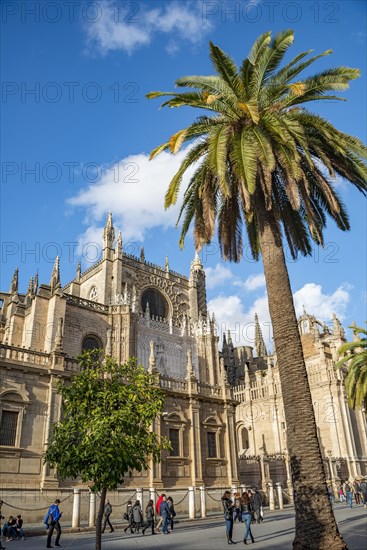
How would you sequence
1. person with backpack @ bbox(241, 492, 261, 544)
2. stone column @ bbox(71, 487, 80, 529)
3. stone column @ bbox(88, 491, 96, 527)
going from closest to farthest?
person with backpack @ bbox(241, 492, 261, 544) → stone column @ bbox(71, 487, 80, 529) → stone column @ bbox(88, 491, 96, 527)

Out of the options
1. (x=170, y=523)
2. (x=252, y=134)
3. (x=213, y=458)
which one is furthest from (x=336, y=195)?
(x=213, y=458)

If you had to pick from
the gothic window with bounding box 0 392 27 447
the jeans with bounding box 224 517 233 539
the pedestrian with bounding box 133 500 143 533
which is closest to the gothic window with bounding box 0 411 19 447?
the gothic window with bounding box 0 392 27 447

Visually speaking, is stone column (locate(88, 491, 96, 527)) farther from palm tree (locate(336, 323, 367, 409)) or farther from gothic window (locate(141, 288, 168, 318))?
gothic window (locate(141, 288, 168, 318))

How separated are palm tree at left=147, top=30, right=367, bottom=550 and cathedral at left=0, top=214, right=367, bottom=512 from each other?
10.3 meters

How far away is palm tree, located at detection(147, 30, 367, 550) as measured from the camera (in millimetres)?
10914

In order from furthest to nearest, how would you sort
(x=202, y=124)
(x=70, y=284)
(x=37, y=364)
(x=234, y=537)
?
(x=70, y=284), (x=37, y=364), (x=234, y=537), (x=202, y=124)

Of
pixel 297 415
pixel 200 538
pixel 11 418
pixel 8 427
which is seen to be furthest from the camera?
pixel 11 418

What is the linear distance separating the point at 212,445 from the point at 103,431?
16.1 metres

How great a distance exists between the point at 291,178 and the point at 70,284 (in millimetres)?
41014

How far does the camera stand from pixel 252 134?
12320mm

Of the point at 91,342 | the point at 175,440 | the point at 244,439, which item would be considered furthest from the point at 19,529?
the point at 244,439

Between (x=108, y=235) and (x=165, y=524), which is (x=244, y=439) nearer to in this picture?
(x=108, y=235)

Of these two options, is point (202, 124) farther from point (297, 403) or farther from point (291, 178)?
point (297, 403)

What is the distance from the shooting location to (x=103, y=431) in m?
9.89
